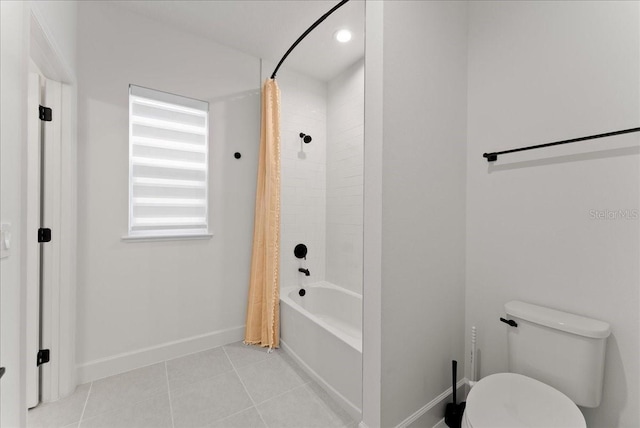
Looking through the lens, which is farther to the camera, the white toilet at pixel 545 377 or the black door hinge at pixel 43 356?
the black door hinge at pixel 43 356

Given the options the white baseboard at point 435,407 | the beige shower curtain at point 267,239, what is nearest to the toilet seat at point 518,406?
the white baseboard at point 435,407

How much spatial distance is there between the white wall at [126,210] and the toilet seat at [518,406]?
6.32 ft

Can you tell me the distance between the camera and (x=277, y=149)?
7.35 ft

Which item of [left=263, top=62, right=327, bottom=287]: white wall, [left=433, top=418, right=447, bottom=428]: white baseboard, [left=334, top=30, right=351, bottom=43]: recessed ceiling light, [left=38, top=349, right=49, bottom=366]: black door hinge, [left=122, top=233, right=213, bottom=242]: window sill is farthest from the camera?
[left=263, top=62, right=327, bottom=287]: white wall

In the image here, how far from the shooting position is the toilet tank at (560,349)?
1.08 metres

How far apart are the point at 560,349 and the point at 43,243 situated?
2.80 m

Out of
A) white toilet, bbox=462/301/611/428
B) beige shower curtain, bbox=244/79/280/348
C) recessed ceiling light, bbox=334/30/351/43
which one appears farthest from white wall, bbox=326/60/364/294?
white toilet, bbox=462/301/611/428

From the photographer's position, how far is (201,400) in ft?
5.32

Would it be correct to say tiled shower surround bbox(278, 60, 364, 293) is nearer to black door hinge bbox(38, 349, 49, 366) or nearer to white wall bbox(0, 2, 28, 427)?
black door hinge bbox(38, 349, 49, 366)

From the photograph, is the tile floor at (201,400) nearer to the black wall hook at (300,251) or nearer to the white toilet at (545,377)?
the white toilet at (545,377)

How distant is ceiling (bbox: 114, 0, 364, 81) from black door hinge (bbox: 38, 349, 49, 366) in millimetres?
2395

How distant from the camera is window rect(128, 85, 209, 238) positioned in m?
2.01

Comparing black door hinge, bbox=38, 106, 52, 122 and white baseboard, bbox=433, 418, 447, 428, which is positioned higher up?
black door hinge, bbox=38, 106, 52, 122

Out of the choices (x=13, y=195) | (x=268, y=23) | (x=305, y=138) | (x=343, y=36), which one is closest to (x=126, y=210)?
(x=13, y=195)
